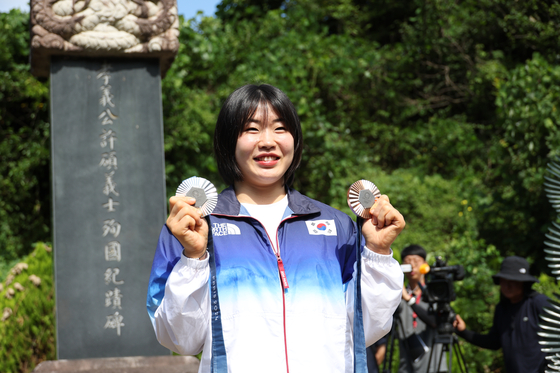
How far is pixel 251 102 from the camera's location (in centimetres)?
159

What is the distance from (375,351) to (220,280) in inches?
118

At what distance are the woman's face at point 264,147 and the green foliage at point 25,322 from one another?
3.89m

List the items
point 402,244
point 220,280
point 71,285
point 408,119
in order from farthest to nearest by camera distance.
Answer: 1. point 408,119
2. point 402,244
3. point 71,285
4. point 220,280

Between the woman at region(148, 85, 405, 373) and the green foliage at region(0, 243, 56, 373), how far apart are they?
12.5 feet

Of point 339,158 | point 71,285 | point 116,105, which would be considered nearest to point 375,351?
point 71,285

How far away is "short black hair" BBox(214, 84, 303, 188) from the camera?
5.22 feet

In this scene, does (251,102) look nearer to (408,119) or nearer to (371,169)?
(371,169)

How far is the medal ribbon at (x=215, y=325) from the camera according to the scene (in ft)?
4.54

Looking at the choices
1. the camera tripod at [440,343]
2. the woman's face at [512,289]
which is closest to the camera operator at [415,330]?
the camera tripod at [440,343]

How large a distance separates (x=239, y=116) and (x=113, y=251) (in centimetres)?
250

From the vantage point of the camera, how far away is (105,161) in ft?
12.7

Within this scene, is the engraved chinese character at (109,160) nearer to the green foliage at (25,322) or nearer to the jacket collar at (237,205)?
the green foliage at (25,322)

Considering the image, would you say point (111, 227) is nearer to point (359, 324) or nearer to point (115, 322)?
point (115, 322)

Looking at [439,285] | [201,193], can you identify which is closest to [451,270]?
[439,285]
